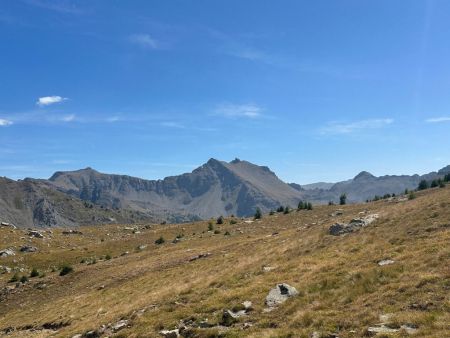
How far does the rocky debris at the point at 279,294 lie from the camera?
22328 millimetres

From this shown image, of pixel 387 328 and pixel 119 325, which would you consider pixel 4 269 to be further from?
pixel 387 328

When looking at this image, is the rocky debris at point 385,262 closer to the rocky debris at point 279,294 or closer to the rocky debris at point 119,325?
the rocky debris at point 279,294

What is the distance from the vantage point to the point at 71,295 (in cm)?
4506

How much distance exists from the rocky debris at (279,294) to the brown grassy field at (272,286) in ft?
1.85

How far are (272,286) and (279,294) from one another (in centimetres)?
231

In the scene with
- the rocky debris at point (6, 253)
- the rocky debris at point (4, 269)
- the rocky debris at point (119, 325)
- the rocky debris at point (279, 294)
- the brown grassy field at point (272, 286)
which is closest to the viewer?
the brown grassy field at point (272, 286)

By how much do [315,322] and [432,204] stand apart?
26.2 meters

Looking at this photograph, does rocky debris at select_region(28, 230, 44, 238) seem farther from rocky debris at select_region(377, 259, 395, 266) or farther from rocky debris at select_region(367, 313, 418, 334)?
rocky debris at select_region(367, 313, 418, 334)

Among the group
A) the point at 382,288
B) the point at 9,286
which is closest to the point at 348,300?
the point at 382,288

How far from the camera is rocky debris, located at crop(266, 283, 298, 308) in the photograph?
22328 mm

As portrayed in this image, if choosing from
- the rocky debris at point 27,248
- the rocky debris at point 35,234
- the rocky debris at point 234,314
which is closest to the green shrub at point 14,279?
the rocky debris at point 27,248

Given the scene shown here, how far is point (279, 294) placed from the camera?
2323cm

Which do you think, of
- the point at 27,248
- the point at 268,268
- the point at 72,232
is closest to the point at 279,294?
the point at 268,268

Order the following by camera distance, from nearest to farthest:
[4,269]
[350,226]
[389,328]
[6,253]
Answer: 1. [389,328]
2. [350,226]
3. [4,269]
4. [6,253]
